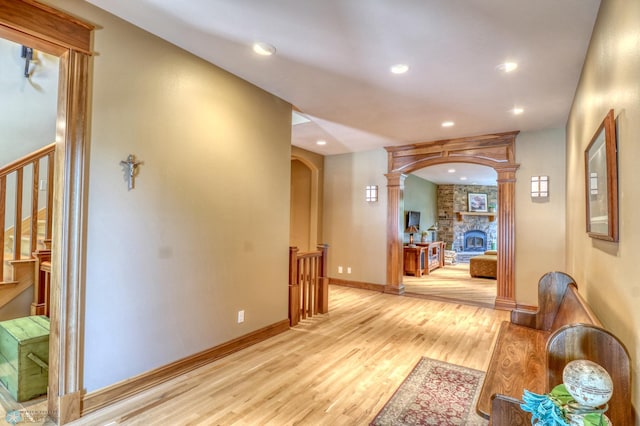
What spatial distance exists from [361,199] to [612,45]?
15.6 ft

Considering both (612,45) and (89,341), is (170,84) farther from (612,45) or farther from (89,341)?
(612,45)

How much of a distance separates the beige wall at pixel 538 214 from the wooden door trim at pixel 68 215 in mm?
5315

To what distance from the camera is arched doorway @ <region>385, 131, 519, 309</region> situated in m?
4.89

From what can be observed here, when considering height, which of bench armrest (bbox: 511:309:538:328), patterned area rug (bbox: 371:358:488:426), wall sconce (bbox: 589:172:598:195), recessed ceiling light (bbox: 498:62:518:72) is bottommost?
patterned area rug (bbox: 371:358:488:426)

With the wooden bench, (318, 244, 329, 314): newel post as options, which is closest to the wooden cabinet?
(318, 244, 329, 314): newel post

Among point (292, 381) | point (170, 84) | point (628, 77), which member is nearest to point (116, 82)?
point (170, 84)

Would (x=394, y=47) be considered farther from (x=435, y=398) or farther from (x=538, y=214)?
(x=538, y=214)

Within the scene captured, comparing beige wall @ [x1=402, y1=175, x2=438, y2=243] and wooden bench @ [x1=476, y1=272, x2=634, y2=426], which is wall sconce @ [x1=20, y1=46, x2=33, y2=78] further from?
beige wall @ [x1=402, y1=175, x2=438, y2=243]

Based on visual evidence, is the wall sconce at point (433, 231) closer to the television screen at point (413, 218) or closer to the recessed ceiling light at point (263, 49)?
the television screen at point (413, 218)

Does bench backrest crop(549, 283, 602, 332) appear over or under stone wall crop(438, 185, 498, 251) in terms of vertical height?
under

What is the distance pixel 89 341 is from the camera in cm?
213

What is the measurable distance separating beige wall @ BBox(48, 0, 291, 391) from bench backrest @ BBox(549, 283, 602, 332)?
2.62 meters

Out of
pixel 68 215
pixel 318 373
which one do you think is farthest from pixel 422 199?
pixel 68 215

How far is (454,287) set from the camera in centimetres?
656
